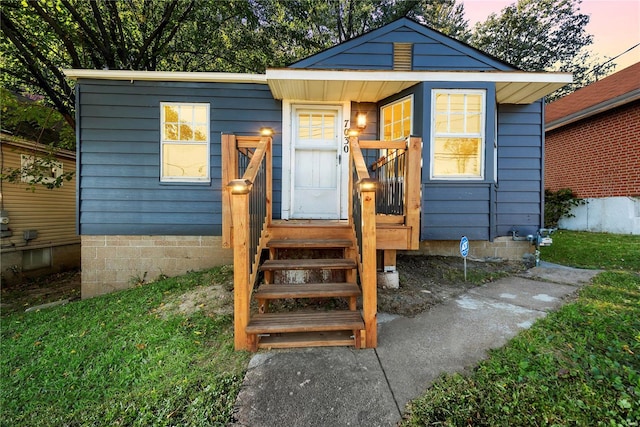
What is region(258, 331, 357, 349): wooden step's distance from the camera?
6.79 ft

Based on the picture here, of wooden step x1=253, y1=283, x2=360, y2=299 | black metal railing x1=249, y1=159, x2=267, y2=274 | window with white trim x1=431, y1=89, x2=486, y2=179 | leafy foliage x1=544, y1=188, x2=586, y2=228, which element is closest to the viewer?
wooden step x1=253, y1=283, x2=360, y2=299

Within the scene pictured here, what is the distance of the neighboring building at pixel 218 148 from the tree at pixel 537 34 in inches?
444

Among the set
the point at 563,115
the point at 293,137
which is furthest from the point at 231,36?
the point at 563,115

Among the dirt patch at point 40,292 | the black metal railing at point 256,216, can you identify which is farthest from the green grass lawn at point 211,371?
the dirt patch at point 40,292

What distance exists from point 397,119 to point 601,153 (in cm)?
757

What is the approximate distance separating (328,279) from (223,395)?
1524mm

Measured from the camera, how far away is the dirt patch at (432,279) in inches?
113

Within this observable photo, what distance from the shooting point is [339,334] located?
2211 millimetres

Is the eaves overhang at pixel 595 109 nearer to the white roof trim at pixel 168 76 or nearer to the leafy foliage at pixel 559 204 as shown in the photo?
the leafy foliage at pixel 559 204

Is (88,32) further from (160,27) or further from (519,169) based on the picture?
(519,169)

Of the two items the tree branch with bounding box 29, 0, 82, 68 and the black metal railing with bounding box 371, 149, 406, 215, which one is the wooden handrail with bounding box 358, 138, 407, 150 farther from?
the tree branch with bounding box 29, 0, 82, 68

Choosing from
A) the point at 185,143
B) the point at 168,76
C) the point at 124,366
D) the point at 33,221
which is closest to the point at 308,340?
the point at 124,366

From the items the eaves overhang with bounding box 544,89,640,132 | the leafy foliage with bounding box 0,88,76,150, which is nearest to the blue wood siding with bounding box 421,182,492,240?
the eaves overhang with bounding box 544,89,640,132

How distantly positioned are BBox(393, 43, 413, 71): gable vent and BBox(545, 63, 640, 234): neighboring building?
6.64 m
